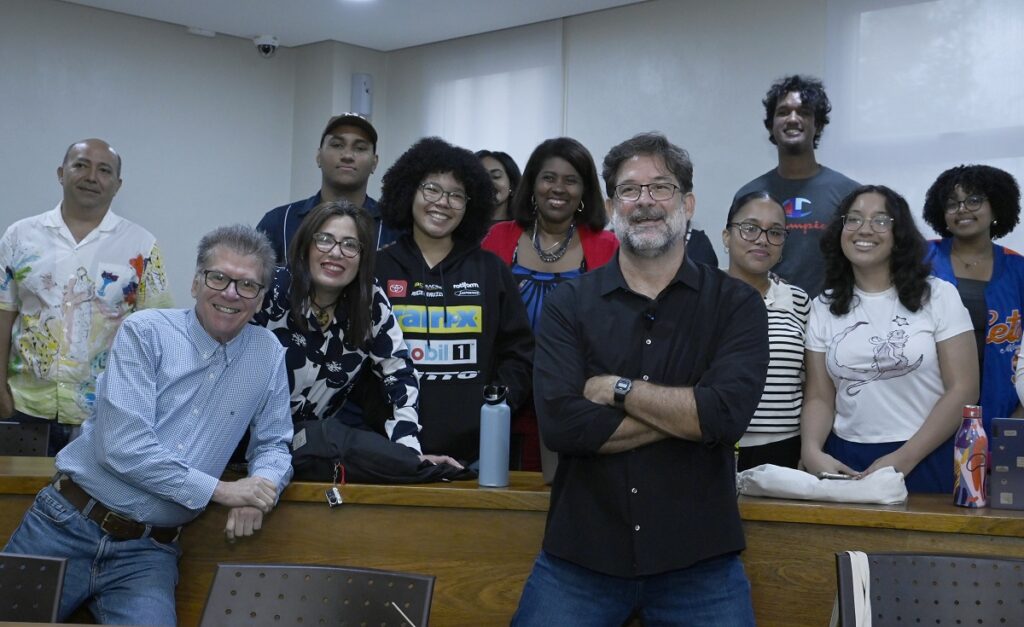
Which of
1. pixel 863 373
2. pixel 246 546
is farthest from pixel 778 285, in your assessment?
pixel 246 546

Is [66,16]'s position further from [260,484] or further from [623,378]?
[623,378]

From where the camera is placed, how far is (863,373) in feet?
10.0

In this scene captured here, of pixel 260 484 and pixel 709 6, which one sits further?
pixel 709 6

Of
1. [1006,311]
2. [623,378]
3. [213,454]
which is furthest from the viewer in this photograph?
[1006,311]

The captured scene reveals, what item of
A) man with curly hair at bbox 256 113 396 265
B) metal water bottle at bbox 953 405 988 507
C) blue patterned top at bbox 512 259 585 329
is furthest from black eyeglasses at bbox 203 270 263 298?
metal water bottle at bbox 953 405 988 507

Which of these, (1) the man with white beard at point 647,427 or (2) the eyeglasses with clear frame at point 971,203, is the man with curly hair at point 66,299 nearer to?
(1) the man with white beard at point 647,427

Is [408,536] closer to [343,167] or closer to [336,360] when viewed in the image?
[336,360]

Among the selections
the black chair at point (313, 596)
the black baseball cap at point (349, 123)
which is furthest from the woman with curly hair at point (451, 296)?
the black chair at point (313, 596)

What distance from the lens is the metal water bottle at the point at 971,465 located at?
8.93 feet

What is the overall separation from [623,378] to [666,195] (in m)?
0.45

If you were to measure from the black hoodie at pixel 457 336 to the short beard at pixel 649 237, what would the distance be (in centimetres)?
90

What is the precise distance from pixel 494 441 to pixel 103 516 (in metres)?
0.98

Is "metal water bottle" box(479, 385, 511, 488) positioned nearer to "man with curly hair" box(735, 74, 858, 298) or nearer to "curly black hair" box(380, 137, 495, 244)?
"curly black hair" box(380, 137, 495, 244)

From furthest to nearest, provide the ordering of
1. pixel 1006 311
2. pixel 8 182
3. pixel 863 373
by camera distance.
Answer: pixel 8 182
pixel 1006 311
pixel 863 373
